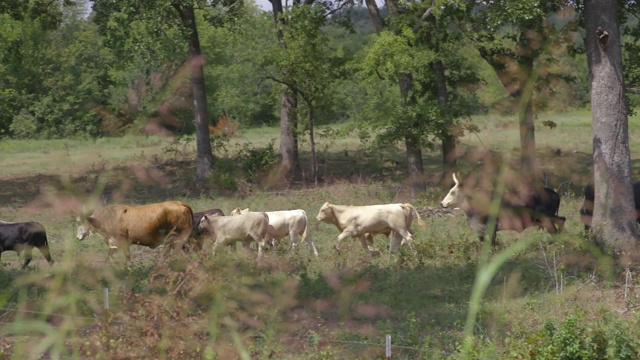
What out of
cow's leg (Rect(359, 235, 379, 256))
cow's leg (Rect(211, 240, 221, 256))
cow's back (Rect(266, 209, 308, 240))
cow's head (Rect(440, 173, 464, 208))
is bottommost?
cow's leg (Rect(359, 235, 379, 256))

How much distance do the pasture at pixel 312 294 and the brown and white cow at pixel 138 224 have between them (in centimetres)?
43

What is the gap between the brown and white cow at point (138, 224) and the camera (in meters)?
16.9

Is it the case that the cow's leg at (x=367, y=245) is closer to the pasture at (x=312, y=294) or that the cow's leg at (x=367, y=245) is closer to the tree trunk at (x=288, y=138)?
the pasture at (x=312, y=294)

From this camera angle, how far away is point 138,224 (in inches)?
671

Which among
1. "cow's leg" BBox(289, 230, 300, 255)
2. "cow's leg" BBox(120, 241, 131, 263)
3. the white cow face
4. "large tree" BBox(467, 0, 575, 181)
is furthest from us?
"large tree" BBox(467, 0, 575, 181)

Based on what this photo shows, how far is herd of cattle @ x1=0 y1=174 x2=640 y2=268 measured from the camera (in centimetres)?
1691

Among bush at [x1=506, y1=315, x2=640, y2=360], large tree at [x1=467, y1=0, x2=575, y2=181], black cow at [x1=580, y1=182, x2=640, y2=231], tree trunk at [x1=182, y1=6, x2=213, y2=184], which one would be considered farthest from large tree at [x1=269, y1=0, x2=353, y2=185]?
bush at [x1=506, y1=315, x2=640, y2=360]

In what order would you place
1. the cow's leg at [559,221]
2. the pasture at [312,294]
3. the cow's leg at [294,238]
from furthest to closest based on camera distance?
the cow's leg at [559,221] < the cow's leg at [294,238] < the pasture at [312,294]

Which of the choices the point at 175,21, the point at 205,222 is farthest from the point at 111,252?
the point at 175,21

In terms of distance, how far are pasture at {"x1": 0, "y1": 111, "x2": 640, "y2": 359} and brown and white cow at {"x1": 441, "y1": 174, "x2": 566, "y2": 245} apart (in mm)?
359

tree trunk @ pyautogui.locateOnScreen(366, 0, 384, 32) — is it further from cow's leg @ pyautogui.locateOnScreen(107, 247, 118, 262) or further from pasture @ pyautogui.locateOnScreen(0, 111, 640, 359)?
cow's leg @ pyautogui.locateOnScreen(107, 247, 118, 262)

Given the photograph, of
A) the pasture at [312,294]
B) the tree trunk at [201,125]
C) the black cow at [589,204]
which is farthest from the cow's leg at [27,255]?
the tree trunk at [201,125]

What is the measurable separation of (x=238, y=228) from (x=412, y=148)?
10261 millimetres

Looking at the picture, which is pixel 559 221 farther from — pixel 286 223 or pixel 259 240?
pixel 259 240
